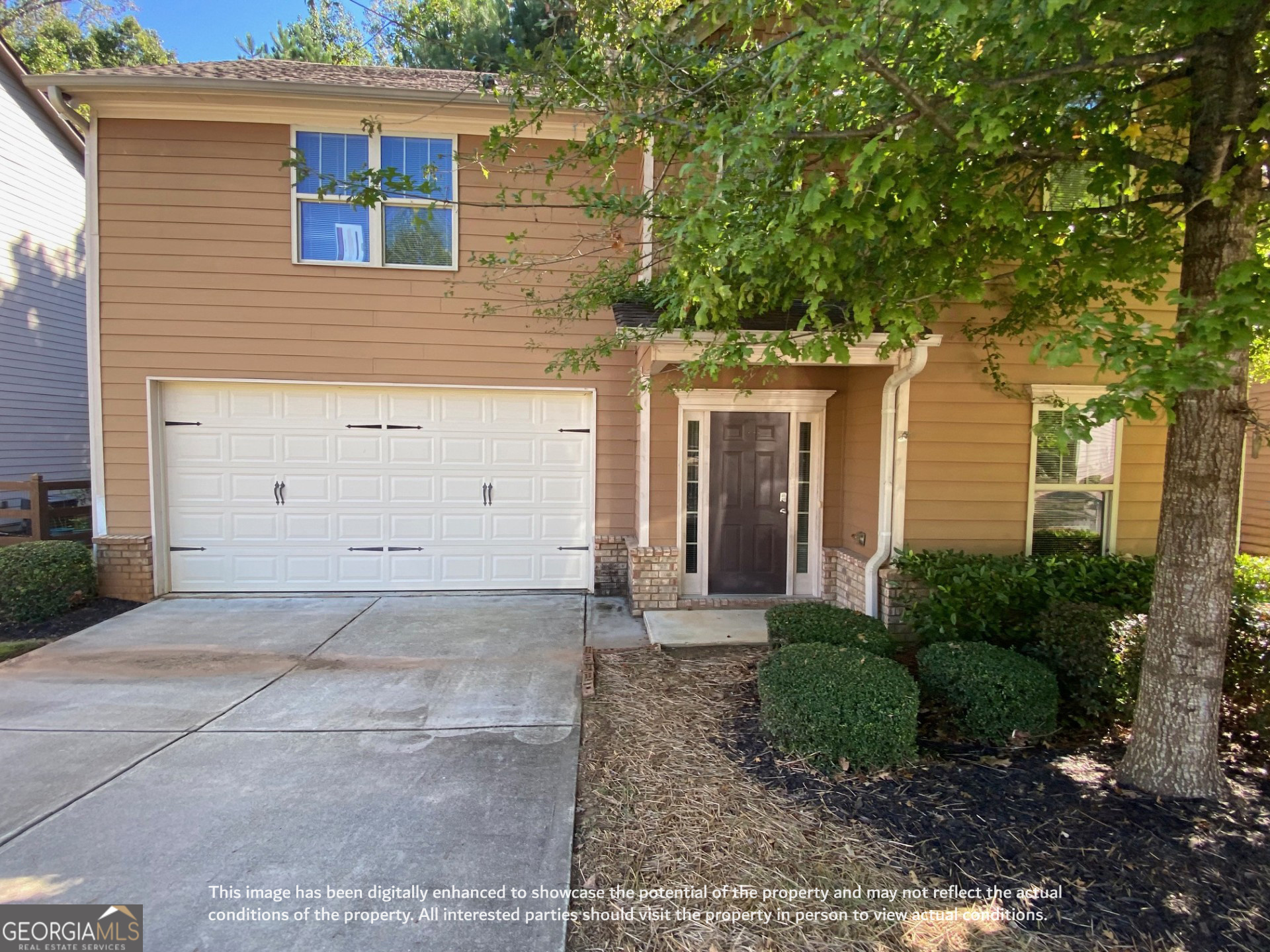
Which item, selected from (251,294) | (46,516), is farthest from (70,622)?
(251,294)

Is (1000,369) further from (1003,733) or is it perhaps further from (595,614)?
(595,614)

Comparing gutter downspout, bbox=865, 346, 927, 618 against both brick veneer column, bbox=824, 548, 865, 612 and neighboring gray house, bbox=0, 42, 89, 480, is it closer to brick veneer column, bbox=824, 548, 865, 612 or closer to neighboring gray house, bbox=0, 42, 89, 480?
brick veneer column, bbox=824, 548, 865, 612

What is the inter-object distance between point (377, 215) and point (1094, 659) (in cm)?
718

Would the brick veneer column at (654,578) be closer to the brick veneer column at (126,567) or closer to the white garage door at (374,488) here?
the white garage door at (374,488)

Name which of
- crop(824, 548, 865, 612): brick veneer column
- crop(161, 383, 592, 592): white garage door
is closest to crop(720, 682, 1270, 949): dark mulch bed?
crop(824, 548, 865, 612): brick veneer column

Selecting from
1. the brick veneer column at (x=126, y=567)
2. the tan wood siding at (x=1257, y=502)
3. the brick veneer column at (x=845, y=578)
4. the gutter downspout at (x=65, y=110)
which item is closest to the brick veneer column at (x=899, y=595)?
the brick veneer column at (x=845, y=578)

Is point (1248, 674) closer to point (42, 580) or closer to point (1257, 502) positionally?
point (1257, 502)

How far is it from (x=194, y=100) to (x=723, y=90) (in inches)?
233

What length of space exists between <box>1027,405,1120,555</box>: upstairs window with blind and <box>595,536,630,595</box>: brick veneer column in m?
3.87

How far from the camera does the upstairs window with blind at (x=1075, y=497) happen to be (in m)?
5.36

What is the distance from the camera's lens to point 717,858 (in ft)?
8.36

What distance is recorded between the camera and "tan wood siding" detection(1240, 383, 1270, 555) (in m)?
7.90

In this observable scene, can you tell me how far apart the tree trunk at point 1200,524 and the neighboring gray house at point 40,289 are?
36.3 feet

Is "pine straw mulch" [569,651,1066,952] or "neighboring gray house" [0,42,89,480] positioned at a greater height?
"neighboring gray house" [0,42,89,480]
